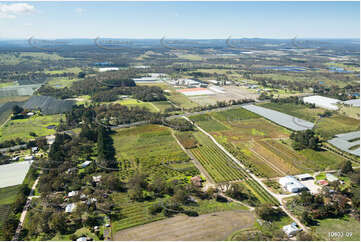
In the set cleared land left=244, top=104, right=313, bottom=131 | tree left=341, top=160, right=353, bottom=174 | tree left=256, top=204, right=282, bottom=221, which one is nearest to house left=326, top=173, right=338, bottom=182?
tree left=341, top=160, right=353, bottom=174

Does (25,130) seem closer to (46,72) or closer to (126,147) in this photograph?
(126,147)

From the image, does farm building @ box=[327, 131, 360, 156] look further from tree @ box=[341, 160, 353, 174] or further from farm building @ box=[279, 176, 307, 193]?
farm building @ box=[279, 176, 307, 193]

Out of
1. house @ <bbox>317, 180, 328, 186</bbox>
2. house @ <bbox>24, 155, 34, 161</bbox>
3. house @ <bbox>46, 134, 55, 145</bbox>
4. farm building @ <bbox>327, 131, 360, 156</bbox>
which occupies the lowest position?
house @ <bbox>317, 180, 328, 186</bbox>

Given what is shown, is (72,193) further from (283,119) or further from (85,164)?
(283,119)

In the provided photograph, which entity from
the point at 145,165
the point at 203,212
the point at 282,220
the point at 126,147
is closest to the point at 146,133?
the point at 126,147

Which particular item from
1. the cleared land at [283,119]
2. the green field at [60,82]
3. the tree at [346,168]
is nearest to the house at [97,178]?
the tree at [346,168]

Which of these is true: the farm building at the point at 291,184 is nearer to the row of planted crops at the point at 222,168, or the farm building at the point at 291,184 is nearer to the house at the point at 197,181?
the row of planted crops at the point at 222,168
